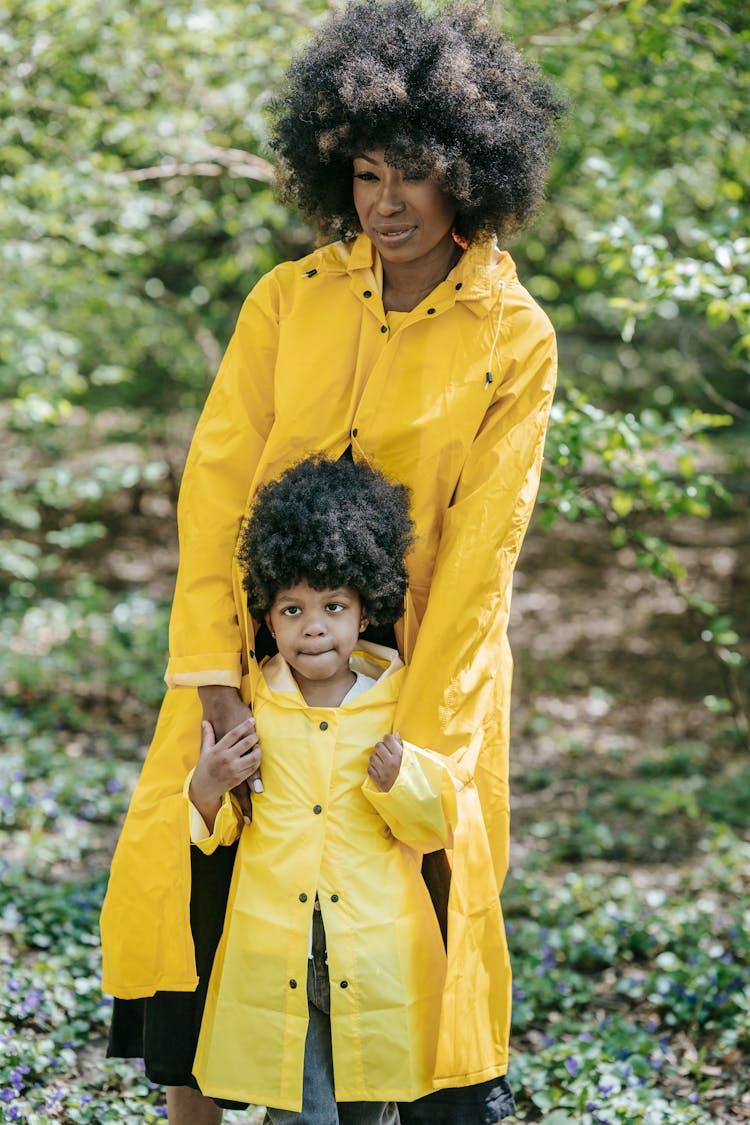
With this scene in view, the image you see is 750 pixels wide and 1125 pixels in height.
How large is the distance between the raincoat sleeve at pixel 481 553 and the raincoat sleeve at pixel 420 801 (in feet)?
0.16

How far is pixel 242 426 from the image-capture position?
2350mm

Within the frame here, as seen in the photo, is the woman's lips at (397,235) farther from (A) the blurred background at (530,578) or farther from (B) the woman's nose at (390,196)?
(A) the blurred background at (530,578)

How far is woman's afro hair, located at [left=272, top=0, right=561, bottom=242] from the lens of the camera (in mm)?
2188

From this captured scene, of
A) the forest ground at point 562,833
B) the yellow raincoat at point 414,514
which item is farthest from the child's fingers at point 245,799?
Answer: the forest ground at point 562,833

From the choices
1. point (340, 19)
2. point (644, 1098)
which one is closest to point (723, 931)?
point (644, 1098)

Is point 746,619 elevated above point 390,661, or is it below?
below

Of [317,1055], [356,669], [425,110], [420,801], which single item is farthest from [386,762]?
[425,110]

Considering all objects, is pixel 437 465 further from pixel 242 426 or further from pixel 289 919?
pixel 289 919

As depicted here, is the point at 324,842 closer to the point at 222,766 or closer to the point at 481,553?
the point at 222,766

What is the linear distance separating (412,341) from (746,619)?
5.46 metres

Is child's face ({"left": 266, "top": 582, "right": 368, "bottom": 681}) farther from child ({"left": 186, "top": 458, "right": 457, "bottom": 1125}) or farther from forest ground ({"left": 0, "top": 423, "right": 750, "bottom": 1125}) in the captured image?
forest ground ({"left": 0, "top": 423, "right": 750, "bottom": 1125})

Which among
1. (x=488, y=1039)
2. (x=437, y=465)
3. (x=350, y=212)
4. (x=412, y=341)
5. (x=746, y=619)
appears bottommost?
(x=746, y=619)

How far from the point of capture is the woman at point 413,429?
220 centimetres

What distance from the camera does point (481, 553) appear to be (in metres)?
2.22
